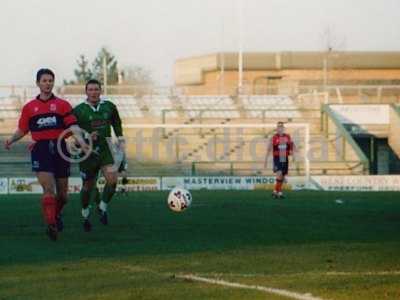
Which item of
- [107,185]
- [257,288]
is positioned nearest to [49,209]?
[107,185]

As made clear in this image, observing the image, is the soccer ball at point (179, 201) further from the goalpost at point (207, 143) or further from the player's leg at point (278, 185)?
the goalpost at point (207, 143)

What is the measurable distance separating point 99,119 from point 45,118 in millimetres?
1802

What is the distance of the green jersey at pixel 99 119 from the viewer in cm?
1559

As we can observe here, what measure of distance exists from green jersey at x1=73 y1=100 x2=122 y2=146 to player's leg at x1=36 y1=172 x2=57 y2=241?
165 centimetres

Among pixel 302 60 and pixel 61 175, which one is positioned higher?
pixel 302 60

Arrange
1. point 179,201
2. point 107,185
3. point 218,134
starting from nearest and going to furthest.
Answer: point 107,185, point 179,201, point 218,134

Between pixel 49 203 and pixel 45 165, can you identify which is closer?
pixel 49 203

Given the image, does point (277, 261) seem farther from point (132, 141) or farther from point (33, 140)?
point (132, 141)

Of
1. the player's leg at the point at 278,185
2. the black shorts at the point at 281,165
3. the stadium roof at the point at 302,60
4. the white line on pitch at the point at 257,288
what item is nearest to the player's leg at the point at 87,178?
the white line on pitch at the point at 257,288

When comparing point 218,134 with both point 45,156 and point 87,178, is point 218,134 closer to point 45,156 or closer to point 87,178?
point 87,178

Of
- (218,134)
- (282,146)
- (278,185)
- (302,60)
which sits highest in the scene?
(302,60)

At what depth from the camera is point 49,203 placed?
1369 centimetres

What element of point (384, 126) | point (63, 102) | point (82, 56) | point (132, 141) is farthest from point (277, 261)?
point (82, 56)

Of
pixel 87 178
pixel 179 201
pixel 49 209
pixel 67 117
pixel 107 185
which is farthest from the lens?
pixel 179 201
